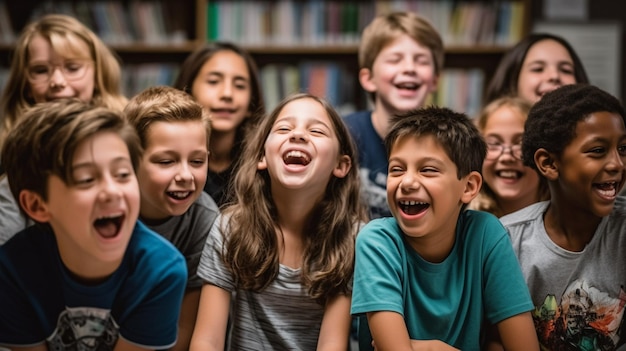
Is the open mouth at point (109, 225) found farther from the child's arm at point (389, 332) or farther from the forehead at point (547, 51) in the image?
the forehead at point (547, 51)

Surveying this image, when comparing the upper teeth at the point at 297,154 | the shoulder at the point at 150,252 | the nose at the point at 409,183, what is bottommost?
the shoulder at the point at 150,252

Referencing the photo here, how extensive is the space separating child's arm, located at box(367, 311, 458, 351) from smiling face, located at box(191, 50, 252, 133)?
3.39 feet

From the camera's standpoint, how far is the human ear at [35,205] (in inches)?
55.6

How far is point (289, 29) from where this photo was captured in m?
3.64

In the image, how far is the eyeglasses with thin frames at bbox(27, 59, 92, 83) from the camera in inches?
88.4

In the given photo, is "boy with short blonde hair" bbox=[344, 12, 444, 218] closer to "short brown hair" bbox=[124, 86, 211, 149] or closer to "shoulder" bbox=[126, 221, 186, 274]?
"short brown hair" bbox=[124, 86, 211, 149]

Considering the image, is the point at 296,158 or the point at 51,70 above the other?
the point at 51,70

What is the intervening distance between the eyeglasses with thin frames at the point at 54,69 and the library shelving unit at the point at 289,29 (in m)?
1.36

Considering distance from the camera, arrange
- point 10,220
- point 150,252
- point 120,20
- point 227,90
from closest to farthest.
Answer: point 150,252 → point 10,220 → point 227,90 → point 120,20

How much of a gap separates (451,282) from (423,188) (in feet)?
0.74

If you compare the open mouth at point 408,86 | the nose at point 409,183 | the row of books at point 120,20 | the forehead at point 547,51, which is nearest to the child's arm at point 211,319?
the nose at point 409,183

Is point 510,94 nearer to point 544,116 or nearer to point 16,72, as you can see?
point 544,116

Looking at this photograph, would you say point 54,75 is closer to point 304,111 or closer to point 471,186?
point 304,111

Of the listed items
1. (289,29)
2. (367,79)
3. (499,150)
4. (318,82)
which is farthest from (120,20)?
(499,150)
